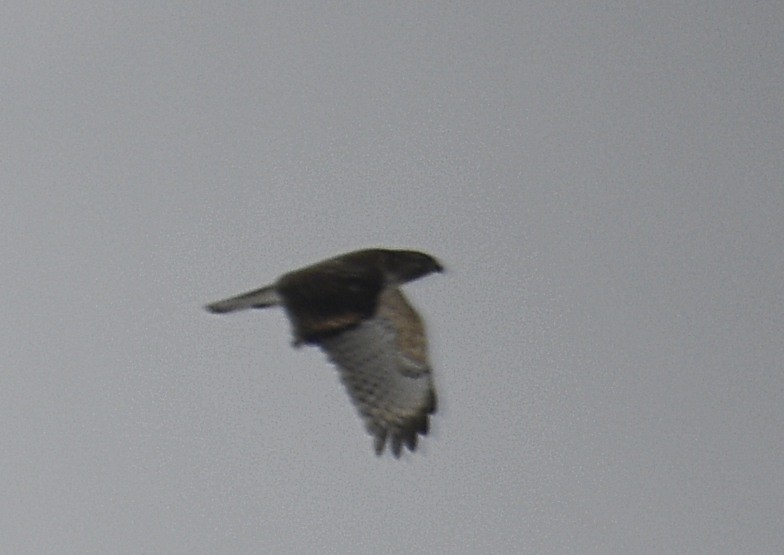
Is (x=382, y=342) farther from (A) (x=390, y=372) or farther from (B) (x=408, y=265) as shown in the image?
(B) (x=408, y=265)
